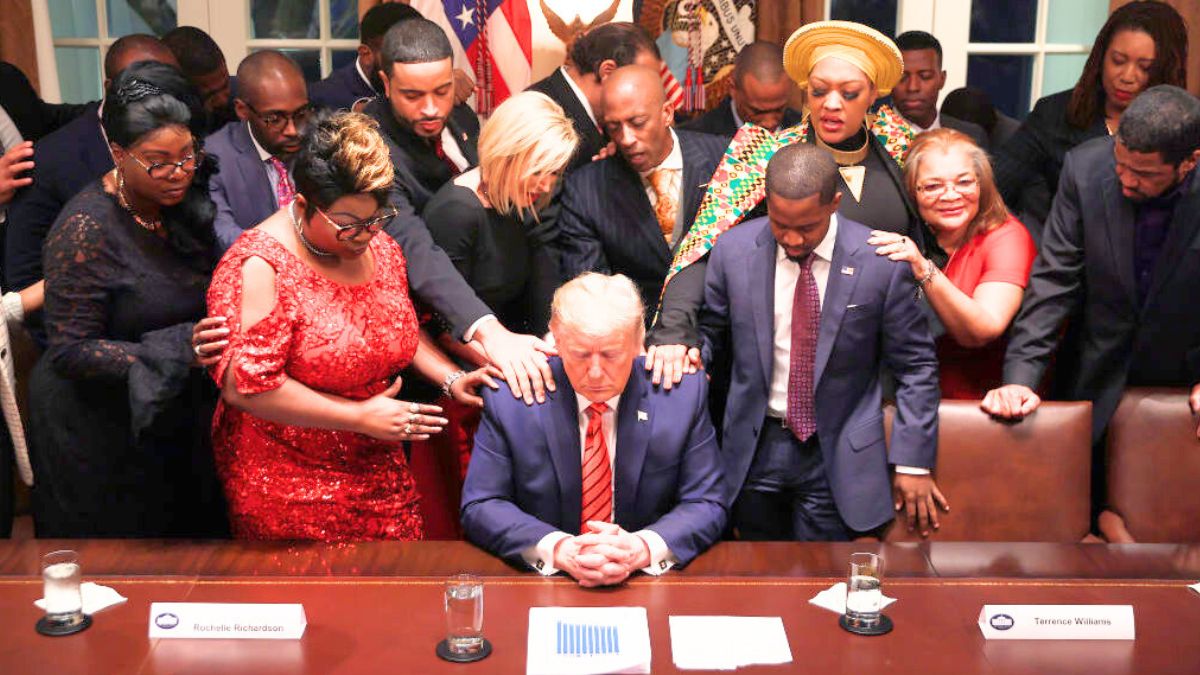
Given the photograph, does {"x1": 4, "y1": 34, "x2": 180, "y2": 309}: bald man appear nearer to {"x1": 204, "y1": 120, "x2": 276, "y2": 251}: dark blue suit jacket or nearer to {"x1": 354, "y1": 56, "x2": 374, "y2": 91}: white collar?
{"x1": 204, "y1": 120, "x2": 276, "y2": 251}: dark blue suit jacket

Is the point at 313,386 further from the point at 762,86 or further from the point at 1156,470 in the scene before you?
the point at 762,86

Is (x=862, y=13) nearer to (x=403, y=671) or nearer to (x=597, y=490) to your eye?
(x=597, y=490)

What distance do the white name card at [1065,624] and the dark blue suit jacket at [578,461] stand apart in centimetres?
64

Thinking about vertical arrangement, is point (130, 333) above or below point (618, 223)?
below

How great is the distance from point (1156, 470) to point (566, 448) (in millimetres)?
1396

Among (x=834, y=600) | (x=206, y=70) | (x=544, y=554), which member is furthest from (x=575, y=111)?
(x=834, y=600)

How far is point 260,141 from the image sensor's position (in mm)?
3580

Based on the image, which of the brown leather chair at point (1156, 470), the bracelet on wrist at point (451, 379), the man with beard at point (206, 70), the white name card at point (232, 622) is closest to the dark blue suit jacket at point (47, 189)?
the man with beard at point (206, 70)

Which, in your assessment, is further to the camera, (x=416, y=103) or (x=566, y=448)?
(x=416, y=103)

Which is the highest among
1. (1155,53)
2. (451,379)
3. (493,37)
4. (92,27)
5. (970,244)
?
(92,27)

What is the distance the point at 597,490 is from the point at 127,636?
98 centimetres

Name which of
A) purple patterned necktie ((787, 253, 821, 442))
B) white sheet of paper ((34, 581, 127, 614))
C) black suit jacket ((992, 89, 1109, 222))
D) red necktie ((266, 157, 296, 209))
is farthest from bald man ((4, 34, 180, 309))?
black suit jacket ((992, 89, 1109, 222))

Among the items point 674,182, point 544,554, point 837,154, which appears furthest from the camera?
point 674,182

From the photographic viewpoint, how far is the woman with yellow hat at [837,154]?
3.24 m
